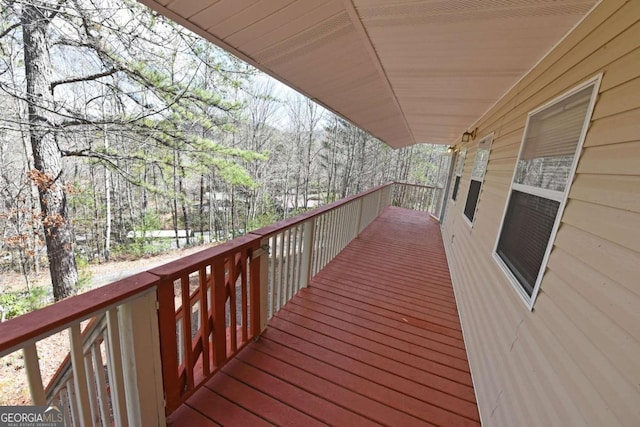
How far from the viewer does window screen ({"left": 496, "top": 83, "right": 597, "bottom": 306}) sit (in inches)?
52.2

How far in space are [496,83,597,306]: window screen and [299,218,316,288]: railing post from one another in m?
1.69

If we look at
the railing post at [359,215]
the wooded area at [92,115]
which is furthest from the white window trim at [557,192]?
the wooded area at [92,115]

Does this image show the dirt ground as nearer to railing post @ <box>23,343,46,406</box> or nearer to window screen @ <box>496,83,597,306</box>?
railing post @ <box>23,343,46,406</box>

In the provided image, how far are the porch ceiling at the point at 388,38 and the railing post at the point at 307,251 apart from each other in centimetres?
151

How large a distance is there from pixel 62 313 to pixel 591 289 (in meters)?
1.92

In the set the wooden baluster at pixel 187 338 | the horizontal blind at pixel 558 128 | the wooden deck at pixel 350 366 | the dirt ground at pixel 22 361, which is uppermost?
the horizontal blind at pixel 558 128

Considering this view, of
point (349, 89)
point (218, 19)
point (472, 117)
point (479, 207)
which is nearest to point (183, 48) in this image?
point (349, 89)

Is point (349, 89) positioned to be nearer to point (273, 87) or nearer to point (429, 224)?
point (429, 224)

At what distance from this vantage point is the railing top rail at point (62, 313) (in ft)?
2.44

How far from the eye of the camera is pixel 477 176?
11.8 feet

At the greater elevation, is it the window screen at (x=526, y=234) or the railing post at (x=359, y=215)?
the window screen at (x=526, y=234)

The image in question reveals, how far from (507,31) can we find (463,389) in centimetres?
244

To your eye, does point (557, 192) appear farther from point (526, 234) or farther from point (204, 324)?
point (204, 324)

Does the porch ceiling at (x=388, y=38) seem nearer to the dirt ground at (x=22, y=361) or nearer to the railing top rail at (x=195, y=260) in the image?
the railing top rail at (x=195, y=260)
